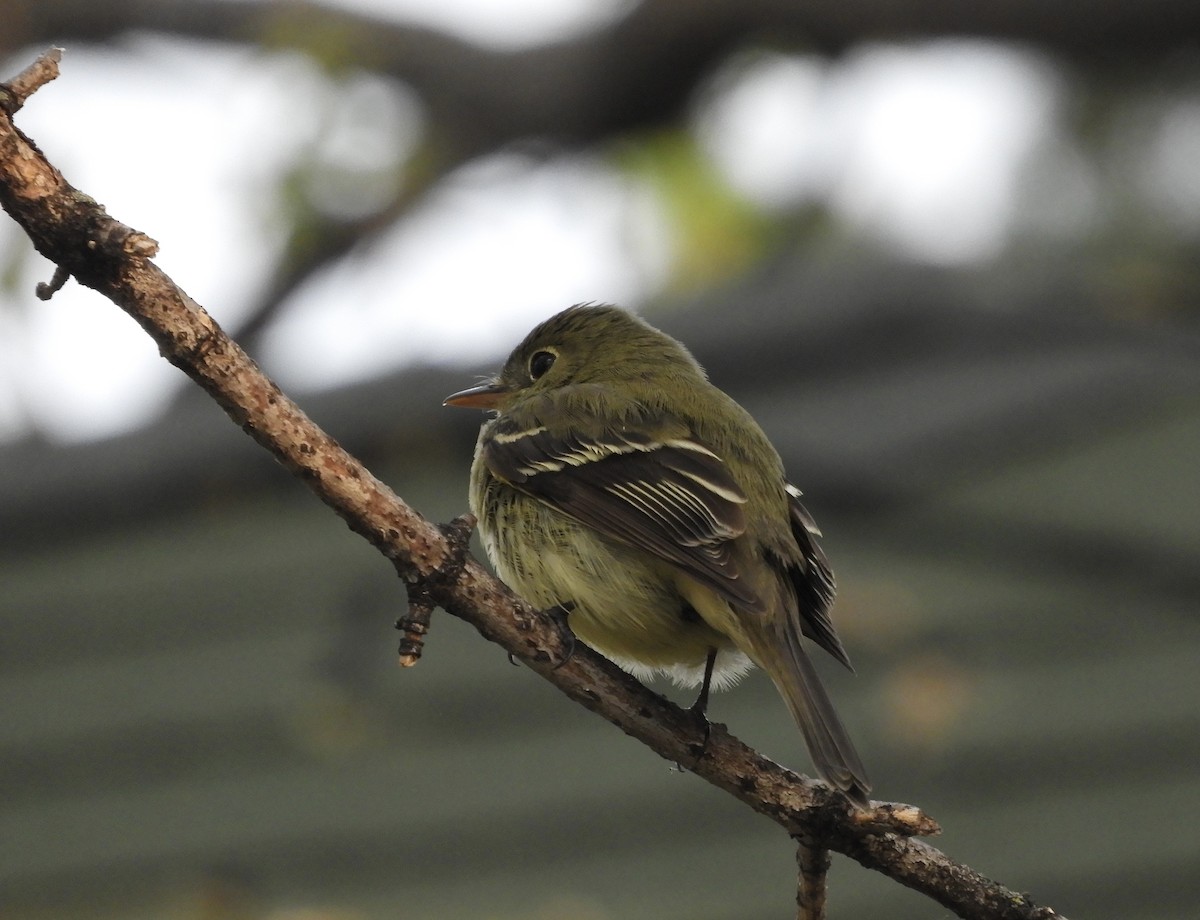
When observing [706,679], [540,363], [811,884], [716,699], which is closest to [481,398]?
[540,363]

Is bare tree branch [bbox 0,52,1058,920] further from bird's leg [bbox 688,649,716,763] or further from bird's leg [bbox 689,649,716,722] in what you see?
bird's leg [bbox 689,649,716,722]

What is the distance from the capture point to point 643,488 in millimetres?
4113

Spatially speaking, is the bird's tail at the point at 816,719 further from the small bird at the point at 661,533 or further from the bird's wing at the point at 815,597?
the bird's wing at the point at 815,597

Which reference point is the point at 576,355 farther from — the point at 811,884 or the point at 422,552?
the point at 811,884

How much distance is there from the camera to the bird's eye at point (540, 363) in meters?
5.30

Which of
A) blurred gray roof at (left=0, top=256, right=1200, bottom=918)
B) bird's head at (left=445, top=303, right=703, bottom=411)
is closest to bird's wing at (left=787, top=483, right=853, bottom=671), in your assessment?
bird's head at (left=445, top=303, right=703, bottom=411)

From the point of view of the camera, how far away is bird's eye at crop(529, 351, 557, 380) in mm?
5305

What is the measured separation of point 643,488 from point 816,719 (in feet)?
2.85

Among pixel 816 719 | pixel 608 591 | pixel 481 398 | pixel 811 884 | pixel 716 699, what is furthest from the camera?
pixel 716 699

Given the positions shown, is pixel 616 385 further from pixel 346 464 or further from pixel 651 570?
pixel 346 464

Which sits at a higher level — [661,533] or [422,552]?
[661,533]

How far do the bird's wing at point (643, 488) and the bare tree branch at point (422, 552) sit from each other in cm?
50

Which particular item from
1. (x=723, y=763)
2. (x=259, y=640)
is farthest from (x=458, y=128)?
(x=723, y=763)

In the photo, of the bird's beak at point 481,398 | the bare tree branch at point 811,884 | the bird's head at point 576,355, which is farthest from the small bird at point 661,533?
the bare tree branch at point 811,884
